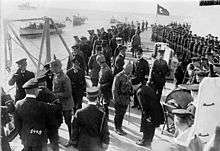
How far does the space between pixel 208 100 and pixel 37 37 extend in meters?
44.0

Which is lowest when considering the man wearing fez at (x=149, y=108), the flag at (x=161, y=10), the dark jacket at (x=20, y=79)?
the man wearing fez at (x=149, y=108)

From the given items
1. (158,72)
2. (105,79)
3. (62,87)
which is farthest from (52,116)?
(158,72)

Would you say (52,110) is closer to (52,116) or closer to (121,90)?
(52,116)

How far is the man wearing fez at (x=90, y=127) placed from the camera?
4.36 m

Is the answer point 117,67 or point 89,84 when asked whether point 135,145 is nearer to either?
point 117,67

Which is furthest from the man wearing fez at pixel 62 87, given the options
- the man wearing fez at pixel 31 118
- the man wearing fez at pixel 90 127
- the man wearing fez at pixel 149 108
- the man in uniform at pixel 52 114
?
the man wearing fez at pixel 90 127

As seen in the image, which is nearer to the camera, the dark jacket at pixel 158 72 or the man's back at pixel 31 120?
the man's back at pixel 31 120

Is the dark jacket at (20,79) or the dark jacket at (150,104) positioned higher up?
the dark jacket at (20,79)

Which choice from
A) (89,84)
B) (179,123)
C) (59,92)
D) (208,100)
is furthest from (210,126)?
(89,84)

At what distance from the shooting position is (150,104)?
5.92 m

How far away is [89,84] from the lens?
11148 millimetres

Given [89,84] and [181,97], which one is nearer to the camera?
[181,97]

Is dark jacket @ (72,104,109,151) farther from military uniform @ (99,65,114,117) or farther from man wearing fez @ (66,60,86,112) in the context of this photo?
military uniform @ (99,65,114,117)

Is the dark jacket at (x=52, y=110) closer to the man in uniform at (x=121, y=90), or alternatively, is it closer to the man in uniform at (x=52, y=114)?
the man in uniform at (x=52, y=114)
